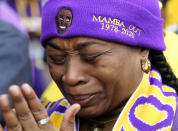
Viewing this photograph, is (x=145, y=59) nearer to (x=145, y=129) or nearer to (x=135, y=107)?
(x=135, y=107)

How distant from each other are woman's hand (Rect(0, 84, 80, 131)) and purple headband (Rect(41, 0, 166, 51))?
0.38 m

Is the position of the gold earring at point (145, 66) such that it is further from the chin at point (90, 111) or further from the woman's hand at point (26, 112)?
the woman's hand at point (26, 112)

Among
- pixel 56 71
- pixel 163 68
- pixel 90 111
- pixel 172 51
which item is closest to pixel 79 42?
pixel 56 71

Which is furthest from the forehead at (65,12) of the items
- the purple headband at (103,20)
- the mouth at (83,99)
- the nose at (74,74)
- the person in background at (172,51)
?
the person in background at (172,51)

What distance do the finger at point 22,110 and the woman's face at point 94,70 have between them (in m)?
0.27

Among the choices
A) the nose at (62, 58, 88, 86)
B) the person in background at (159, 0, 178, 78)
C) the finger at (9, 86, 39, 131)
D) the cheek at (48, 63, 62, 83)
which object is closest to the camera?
the finger at (9, 86, 39, 131)

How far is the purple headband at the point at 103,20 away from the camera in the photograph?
1.58 m

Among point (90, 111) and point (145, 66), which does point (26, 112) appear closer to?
point (90, 111)

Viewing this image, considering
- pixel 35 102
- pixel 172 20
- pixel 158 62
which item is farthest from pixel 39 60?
pixel 35 102

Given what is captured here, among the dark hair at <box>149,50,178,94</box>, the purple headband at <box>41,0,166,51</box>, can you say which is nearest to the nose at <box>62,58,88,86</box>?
the purple headband at <box>41,0,166,51</box>

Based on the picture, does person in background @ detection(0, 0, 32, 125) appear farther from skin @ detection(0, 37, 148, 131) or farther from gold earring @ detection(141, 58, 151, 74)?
gold earring @ detection(141, 58, 151, 74)

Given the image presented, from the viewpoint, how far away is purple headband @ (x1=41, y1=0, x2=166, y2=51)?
158 cm

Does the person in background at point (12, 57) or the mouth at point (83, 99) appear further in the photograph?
the person in background at point (12, 57)

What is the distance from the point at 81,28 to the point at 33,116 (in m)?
0.48
